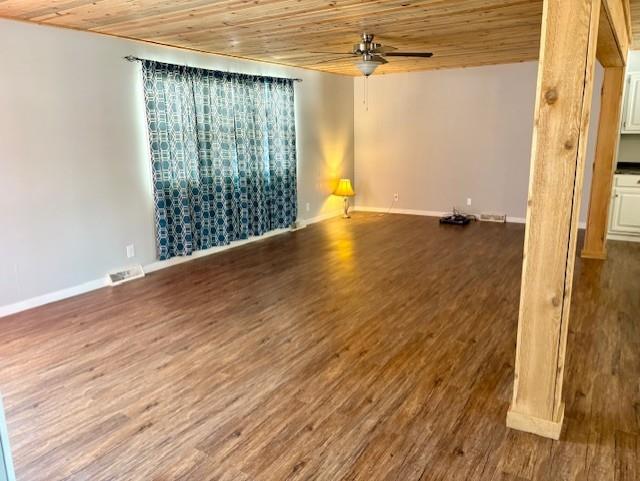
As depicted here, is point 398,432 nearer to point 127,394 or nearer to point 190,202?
point 127,394

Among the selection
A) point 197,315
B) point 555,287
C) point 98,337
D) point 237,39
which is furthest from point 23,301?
point 555,287

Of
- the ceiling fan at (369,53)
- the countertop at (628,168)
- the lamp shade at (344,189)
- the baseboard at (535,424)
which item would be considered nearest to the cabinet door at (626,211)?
the countertop at (628,168)

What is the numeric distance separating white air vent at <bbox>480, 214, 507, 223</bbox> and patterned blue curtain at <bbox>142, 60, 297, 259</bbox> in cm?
309

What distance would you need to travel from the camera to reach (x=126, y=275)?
188 inches

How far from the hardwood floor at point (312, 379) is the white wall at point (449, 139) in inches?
107

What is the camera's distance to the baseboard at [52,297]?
12.8ft

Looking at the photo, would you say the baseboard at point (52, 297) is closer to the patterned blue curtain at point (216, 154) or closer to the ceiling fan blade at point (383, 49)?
the patterned blue curtain at point (216, 154)

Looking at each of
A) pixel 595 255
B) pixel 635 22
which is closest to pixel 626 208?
pixel 595 255

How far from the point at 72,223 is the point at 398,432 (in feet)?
11.7

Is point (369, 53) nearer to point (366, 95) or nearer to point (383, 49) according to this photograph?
point (383, 49)

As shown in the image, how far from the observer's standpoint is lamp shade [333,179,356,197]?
7.81 meters

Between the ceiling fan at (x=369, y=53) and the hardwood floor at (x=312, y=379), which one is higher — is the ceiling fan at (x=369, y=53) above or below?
above

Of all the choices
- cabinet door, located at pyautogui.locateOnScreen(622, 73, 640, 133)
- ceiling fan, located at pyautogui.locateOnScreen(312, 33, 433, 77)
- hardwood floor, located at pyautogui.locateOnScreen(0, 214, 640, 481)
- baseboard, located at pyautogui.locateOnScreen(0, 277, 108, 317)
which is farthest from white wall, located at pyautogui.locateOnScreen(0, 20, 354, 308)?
cabinet door, located at pyautogui.locateOnScreen(622, 73, 640, 133)

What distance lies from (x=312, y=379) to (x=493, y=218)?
5.49 meters
